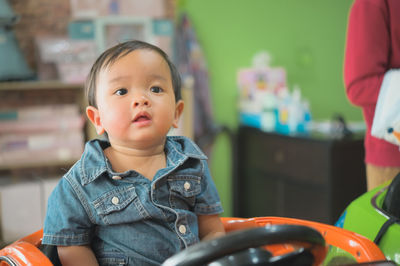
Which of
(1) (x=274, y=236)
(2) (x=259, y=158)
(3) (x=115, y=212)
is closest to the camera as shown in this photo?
(1) (x=274, y=236)

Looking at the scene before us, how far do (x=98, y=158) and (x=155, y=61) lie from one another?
0.29m

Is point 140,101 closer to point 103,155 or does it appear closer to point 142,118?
point 142,118

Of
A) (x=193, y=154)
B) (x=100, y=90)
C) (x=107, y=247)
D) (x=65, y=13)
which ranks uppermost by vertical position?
(x=65, y=13)

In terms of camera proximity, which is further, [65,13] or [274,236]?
[65,13]

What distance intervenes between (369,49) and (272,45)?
2523mm

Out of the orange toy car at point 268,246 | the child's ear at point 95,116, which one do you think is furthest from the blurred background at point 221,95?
the orange toy car at point 268,246

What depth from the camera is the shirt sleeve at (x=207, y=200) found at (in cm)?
125

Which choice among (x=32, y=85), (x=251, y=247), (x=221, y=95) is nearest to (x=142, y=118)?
(x=251, y=247)

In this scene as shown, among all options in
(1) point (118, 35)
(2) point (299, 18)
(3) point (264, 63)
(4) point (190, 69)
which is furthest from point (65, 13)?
(2) point (299, 18)

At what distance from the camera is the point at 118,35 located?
3381 millimetres

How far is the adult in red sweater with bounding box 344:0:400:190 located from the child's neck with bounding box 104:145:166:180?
Answer: 2.44ft

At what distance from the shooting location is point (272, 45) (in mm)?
3963

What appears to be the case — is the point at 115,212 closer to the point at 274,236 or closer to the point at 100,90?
the point at 100,90

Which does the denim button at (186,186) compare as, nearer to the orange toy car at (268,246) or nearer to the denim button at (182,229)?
the denim button at (182,229)
